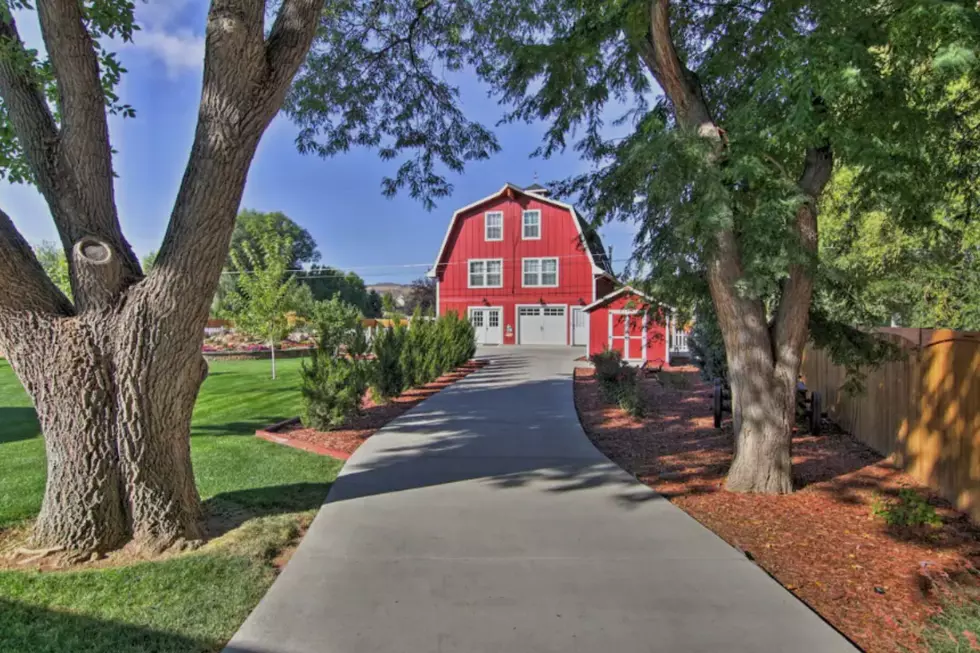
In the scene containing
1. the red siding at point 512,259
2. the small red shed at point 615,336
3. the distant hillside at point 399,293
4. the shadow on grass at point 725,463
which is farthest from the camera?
the distant hillside at point 399,293

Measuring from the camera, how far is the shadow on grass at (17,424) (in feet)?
32.3

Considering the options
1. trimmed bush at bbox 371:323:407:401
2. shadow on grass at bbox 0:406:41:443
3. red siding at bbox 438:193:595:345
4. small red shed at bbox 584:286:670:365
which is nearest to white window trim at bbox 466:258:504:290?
red siding at bbox 438:193:595:345

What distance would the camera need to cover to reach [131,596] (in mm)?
3605

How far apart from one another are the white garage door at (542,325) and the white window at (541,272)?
1.48 metres

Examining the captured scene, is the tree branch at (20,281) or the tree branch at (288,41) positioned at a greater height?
the tree branch at (288,41)

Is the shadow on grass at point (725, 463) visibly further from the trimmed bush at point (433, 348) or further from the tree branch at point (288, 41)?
the tree branch at point (288, 41)

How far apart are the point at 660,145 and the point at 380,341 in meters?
8.90

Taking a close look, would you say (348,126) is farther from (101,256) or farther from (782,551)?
(782,551)

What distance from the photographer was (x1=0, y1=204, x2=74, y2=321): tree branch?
398cm

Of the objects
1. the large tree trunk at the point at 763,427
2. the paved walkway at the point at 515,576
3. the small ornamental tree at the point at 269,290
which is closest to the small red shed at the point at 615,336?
the small ornamental tree at the point at 269,290

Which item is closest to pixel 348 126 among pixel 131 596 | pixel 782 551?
pixel 131 596

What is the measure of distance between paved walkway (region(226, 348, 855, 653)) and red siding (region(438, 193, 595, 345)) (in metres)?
27.6

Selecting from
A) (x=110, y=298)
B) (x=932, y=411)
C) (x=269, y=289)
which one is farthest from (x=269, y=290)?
(x=932, y=411)

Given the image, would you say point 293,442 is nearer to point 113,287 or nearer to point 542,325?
point 113,287
